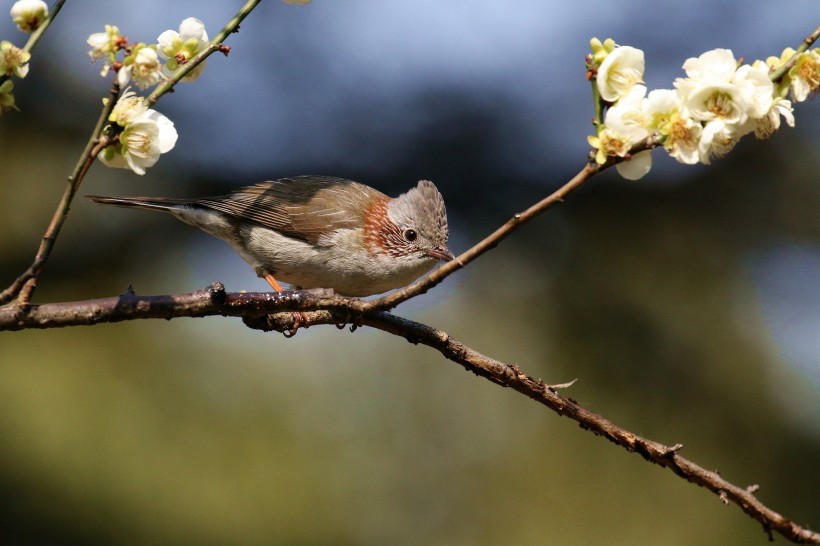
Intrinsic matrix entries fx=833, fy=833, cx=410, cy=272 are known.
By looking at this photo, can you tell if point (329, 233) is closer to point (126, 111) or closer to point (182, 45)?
point (182, 45)

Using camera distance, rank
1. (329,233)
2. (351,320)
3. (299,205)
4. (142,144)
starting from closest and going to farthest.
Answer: (142,144) < (351,320) < (329,233) < (299,205)

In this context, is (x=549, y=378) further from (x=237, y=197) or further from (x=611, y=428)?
(x=611, y=428)

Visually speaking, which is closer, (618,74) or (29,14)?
(29,14)

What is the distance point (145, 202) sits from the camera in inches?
194

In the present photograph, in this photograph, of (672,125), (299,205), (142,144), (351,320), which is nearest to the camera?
(672,125)

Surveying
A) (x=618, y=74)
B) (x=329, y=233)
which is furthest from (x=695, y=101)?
(x=329, y=233)

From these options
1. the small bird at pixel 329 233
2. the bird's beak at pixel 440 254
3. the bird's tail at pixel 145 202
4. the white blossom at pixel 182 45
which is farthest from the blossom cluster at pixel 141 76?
the bird's beak at pixel 440 254

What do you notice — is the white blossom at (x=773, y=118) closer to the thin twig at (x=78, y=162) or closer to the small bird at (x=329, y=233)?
the thin twig at (x=78, y=162)

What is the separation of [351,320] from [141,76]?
1068 mm

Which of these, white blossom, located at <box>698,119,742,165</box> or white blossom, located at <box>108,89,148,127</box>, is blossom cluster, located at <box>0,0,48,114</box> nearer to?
white blossom, located at <box>108,89,148,127</box>

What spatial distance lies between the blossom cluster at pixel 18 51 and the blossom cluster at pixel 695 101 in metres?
1.42

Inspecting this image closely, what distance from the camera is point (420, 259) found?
5.30m

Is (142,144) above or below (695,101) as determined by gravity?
below

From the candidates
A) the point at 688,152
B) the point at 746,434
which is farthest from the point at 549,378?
the point at 688,152
